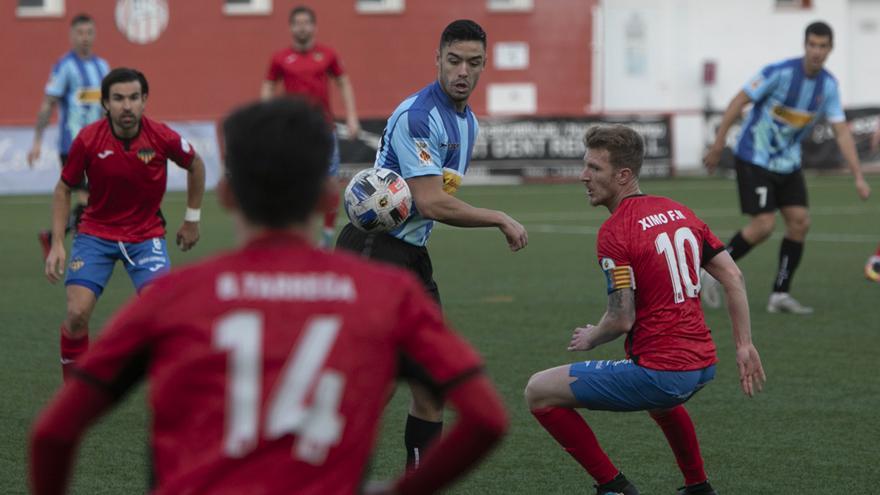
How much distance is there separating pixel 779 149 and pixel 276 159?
8.73 meters

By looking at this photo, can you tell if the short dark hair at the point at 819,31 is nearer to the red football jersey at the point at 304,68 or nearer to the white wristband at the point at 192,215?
the white wristband at the point at 192,215

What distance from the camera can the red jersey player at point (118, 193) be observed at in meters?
6.85

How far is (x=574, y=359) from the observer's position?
830cm

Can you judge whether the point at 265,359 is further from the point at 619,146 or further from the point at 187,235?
the point at 187,235

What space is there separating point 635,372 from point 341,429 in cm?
263

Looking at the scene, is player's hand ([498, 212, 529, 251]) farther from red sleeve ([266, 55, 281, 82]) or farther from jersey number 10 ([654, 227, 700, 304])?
red sleeve ([266, 55, 281, 82])

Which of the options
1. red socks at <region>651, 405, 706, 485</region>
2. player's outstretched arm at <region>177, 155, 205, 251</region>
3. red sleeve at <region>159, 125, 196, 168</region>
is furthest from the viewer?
player's outstretched arm at <region>177, 155, 205, 251</region>

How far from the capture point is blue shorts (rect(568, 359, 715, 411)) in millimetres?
4941

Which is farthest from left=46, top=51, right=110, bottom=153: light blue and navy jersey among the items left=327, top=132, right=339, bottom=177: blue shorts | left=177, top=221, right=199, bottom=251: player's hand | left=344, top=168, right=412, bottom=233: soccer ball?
left=344, top=168, right=412, bottom=233: soccer ball

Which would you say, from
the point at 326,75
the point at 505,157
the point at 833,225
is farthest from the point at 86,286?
the point at 505,157

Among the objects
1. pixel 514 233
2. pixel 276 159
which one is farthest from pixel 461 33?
pixel 276 159

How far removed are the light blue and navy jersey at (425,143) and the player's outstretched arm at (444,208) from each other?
36 mm

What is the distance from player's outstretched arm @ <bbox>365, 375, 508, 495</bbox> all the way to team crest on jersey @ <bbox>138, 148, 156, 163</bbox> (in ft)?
15.5

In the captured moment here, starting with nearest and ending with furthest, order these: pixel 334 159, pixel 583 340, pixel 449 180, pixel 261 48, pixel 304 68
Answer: pixel 583 340 < pixel 449 180 < pixel 334 159 < pixel 304 68 < pixel 261 48
